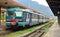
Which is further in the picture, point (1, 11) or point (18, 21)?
point (1, 11)

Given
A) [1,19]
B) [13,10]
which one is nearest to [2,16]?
[1,19]

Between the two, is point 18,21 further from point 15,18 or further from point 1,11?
point 1,11

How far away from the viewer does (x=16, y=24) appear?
91.1 feet

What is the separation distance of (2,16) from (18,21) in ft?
52.4

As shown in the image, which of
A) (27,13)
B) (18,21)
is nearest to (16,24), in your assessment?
(18,21)

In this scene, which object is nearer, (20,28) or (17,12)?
(17,12)

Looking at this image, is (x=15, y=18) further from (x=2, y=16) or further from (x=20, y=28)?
(x=2, y=16)

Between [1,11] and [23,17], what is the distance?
1594 cm

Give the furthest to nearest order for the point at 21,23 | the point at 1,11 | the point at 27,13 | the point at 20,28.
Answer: the point at 1,11 < the point at 20,28 < the point at 27,13 < the point at 21,23

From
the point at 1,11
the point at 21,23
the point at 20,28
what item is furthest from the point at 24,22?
the point at 1,11

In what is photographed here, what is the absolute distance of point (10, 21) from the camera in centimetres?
2794

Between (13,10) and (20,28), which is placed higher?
(13,10)

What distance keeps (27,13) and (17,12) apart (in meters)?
1.84

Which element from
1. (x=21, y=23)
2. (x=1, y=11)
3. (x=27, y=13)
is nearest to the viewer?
(x=21, y=23)
